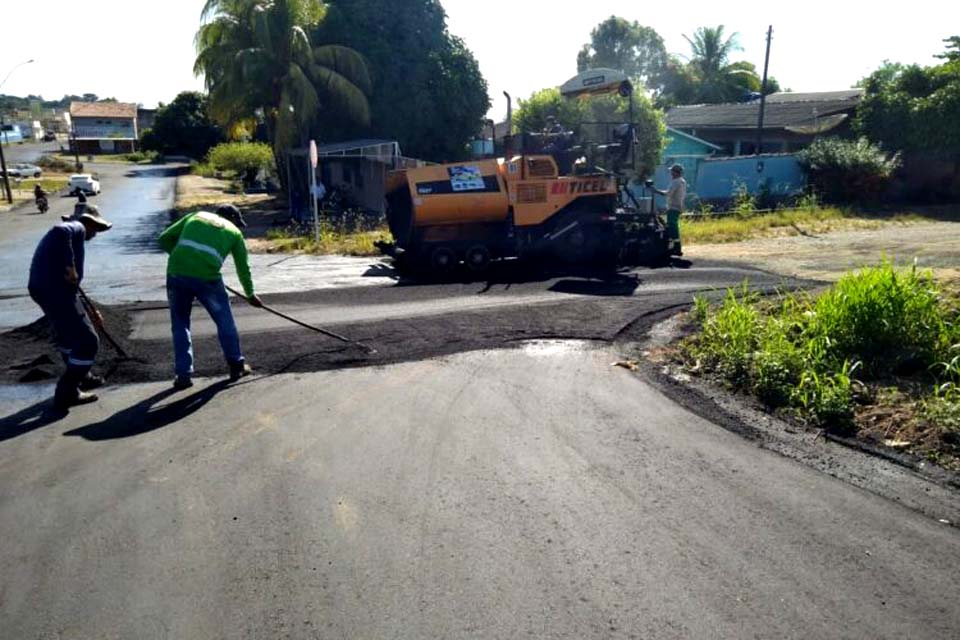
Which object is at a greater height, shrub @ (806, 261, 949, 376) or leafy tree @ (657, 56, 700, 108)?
leafy tree @ (657, 56, 700, 108)

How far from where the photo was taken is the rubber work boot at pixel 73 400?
6332mm

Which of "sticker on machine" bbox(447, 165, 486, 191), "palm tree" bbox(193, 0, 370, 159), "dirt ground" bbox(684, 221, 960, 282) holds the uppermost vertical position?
"palm tree" bbox(193, 0, 370, 159)

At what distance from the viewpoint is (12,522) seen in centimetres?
440

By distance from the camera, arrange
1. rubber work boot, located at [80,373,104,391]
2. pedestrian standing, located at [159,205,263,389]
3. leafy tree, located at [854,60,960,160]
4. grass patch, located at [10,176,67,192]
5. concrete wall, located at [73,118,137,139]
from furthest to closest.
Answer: concrete wall, located at [73,118,137,139] < grass patch, located at [10,176,67,192] < leafy tree, located at [854,60,960,160] < rubber work boot, located at [80,373,104,391] < pedestrian standing, located at [159,205,263,389]

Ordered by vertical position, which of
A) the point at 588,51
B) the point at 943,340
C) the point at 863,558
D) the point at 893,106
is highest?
the point at 588,51

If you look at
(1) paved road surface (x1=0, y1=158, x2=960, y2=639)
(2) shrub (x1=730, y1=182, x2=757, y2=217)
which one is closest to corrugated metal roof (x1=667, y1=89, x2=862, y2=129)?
(2) shrub (x1=730, y1=182, x2=757, y2=217)

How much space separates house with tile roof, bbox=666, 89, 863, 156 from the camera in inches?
1152

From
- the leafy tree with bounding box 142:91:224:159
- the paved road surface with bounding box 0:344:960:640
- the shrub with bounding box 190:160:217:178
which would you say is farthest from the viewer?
the leafy tree with bounding box 142:91:224:159

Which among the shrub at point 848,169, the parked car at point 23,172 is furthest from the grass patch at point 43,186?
the shrub at point 848,169

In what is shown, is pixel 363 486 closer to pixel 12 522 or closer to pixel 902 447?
pixel 12 522

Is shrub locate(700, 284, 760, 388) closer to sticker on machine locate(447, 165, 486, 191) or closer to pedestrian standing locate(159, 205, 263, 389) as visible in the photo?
pedestrian standing locate(159, 205, 263, 389)

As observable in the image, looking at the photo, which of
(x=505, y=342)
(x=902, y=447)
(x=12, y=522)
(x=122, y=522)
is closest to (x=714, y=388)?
(x=902, y=447)

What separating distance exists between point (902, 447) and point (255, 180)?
42825mm

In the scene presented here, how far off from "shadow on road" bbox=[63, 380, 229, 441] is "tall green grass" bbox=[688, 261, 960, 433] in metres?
4.78
